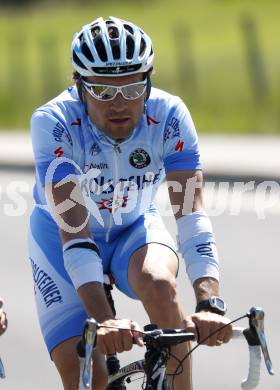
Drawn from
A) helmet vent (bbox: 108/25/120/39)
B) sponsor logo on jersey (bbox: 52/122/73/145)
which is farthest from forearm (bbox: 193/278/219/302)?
helmet vent (bbox: 108/25/120/39)

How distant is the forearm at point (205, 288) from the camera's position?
548cm

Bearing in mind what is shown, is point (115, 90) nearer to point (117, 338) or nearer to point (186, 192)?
point (186, 192)

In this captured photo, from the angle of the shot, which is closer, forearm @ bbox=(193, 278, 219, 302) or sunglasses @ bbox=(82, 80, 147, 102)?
forearm @ bbox=(193, 278, 219, 302)

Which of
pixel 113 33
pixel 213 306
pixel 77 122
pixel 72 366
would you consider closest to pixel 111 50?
pixel 113 33

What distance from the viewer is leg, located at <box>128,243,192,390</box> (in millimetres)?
5742

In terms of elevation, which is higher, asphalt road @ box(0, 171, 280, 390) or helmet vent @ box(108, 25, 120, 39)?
helmet vent @ box(108, 25, 120, 39)

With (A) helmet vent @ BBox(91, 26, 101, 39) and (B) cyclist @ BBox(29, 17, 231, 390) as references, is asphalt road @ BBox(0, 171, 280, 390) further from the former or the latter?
(A) helmet vent @ BBox(91, 26, 101, 39)

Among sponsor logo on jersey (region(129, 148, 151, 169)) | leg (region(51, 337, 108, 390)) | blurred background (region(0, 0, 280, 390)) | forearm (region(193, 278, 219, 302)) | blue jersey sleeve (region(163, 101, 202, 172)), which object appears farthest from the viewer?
blurred background (region(0, 0, 280, 390))

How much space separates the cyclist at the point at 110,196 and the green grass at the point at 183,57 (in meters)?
6.54

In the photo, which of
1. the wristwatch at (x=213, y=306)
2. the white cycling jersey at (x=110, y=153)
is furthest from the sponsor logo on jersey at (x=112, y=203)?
the wristwatch at (x=213, y=306)

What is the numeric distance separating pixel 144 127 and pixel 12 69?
1109 inches

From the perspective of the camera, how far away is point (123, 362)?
8.70m

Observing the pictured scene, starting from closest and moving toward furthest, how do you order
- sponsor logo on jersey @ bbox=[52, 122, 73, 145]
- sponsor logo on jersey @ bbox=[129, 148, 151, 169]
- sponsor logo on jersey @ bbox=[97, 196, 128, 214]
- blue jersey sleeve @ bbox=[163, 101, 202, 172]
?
sponsor logo on jersey @ bbox=[52, 122, 73, 145], blue jersey sleeve @ bbox=[163, 101, 202, 172], sponsor logo on jersey @ bbox=[129, 148, 151, 169], sponsor logo on jersey @ bbox=[97, 196, 128, 214]

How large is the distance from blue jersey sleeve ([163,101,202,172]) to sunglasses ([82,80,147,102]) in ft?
1.26
